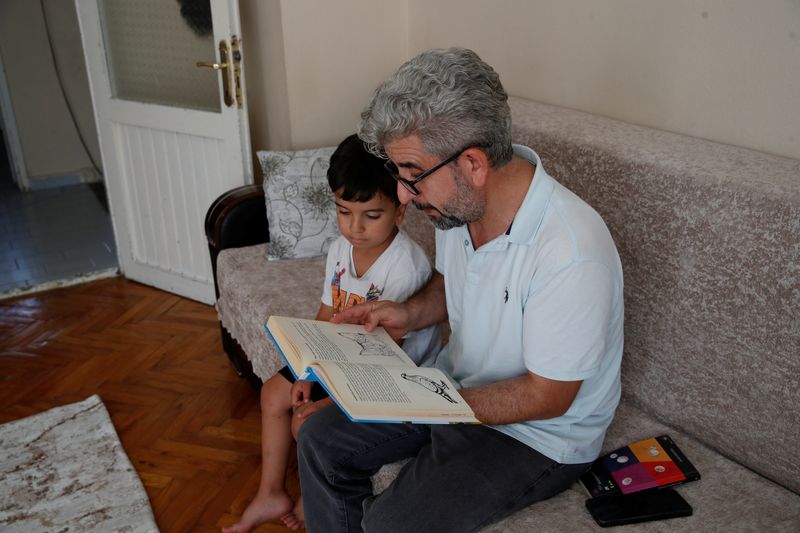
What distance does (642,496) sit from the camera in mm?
1482

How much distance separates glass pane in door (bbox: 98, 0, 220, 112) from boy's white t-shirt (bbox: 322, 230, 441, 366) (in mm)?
1331

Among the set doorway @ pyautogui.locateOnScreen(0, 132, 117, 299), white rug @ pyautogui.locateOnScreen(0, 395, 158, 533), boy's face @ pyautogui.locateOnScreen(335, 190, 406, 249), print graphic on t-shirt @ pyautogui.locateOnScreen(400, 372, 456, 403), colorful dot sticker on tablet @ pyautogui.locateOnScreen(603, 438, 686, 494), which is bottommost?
white rug @ pyautogui.locateOnScreen(0, 395, 158, 533)

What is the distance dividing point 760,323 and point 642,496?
0.43 m

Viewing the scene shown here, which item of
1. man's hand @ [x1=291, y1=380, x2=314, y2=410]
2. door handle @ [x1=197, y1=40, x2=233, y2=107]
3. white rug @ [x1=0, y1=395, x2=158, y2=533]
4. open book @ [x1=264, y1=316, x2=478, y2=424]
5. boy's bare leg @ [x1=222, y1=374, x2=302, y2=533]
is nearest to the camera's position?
open book @ [x1=264, y1=316, x2=478, y2=424]

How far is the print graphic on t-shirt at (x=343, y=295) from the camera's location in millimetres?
1863

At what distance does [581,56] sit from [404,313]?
1.00m

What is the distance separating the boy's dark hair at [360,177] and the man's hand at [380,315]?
0.26m

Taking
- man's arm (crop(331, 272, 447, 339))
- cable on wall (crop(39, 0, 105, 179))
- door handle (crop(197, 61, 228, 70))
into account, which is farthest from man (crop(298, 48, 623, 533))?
cable on wall (crop(39, 0, 105, 179))

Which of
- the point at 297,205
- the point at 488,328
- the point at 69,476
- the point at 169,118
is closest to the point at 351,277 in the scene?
the point at 488,328

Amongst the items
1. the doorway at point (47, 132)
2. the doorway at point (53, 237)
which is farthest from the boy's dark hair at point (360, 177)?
the doorway at point (47, 132)

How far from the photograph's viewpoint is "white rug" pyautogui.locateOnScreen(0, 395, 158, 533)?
2062mm

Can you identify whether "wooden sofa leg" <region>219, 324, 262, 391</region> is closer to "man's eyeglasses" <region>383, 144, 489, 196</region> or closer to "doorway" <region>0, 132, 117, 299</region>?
"doorway" <region>0, 132, 117, 299</region>

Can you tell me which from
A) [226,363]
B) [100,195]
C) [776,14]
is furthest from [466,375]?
[100,195]

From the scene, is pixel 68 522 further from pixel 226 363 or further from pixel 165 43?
pixel 165 43
